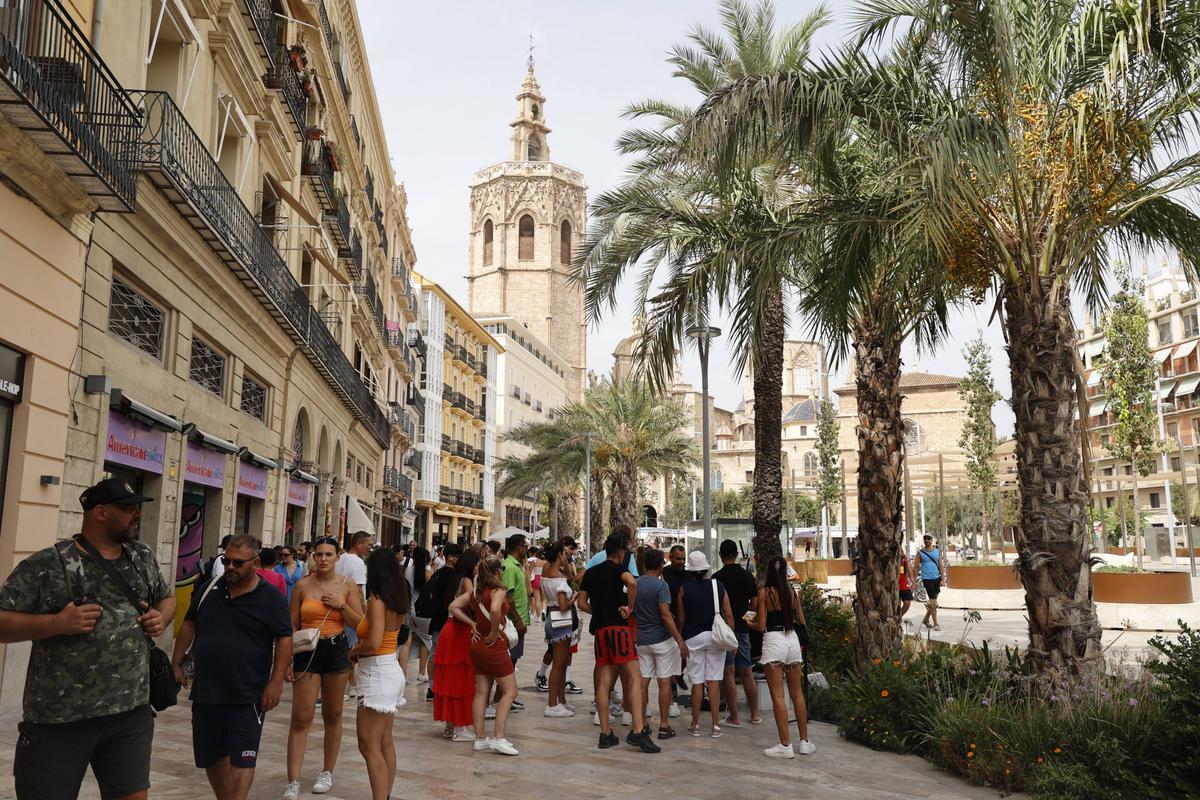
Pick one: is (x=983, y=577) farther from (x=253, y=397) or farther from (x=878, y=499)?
(x=253, y=397)

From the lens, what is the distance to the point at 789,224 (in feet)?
33.0

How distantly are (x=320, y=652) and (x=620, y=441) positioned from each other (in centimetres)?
3110

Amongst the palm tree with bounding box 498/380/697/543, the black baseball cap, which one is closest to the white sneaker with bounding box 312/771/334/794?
the black baseball cap

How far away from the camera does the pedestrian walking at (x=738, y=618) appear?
9258 millimetres

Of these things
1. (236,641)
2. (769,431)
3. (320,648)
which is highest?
(769,431)

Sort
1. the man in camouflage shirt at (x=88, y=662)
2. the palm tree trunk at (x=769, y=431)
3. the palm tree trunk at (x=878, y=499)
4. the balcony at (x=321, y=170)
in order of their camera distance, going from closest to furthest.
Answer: the man in camouflage shirt at (x=88, y=662)
the palm tree trunk at (x=878, y=499)
the palm tree trunk at (x=769, y=431)
the balcony at (x=321, y=170)

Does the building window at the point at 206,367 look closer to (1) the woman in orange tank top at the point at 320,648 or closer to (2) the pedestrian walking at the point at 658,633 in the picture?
(2) the pedestrian walking at the point at 658,633

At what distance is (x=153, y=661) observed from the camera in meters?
4.04

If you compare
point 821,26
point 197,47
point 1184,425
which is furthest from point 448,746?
point 1184,425

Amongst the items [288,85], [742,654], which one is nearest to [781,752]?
[742,654]

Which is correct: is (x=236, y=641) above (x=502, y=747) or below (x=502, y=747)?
above

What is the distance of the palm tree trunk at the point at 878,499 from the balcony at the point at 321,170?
539 inches

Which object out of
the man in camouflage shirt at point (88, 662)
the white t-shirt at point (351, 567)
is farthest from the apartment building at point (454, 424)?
the man in camouflage shirt at point (88, 662)

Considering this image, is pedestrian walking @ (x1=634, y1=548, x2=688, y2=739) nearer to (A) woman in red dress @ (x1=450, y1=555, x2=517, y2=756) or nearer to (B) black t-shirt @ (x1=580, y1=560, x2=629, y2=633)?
(B) black t-shirt @ (x1=580, y1=560, x2=629, y2=633)
